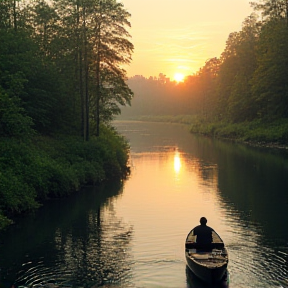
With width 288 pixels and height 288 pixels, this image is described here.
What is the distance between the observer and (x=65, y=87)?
46594 millimetres

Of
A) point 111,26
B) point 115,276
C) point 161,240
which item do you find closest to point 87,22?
point 111,26

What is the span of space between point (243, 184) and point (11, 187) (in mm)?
21861

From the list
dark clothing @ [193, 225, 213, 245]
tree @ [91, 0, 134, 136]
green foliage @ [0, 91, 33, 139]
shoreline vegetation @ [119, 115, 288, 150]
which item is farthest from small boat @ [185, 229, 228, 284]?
shoreline vegetation @ [119, 115, 288, 150]

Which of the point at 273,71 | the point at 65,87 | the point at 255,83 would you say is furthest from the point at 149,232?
the point at 255,83

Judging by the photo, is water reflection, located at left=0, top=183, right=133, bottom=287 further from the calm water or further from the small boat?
the small boat

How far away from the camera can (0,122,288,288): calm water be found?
64.8 ft

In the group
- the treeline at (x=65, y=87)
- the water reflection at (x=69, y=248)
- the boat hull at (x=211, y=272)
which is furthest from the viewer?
the treeline at (x=65, y=87)

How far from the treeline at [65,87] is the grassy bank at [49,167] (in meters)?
0.10

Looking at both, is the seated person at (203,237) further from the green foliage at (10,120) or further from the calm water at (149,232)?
the green foliage at (10,120)

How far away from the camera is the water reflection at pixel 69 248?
19.7 metres

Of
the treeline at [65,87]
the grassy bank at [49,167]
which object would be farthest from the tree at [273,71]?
the grassy bank at [49,167]

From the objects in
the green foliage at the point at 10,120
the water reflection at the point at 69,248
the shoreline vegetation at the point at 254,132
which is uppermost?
the green foliage at the point at 10,120

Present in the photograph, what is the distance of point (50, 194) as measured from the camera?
34.7 m

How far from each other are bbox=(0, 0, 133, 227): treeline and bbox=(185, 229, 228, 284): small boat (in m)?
15.9
